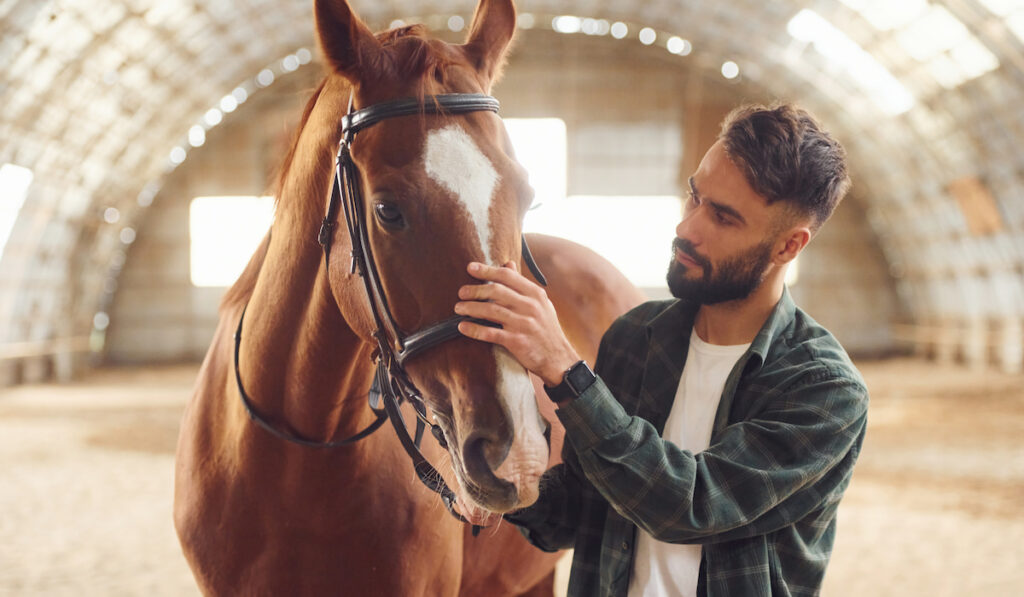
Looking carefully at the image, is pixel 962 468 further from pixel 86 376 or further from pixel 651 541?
pixel 86 376

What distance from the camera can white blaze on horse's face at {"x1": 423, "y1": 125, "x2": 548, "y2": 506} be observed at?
125 cm

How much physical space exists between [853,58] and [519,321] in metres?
15.3

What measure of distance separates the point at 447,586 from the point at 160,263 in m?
17.7

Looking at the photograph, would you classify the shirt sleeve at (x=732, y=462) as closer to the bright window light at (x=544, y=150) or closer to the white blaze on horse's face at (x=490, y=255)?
the white blaze on horse's face at (x=490, y=255)

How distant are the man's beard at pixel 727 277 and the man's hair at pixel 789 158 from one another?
0.10 meters

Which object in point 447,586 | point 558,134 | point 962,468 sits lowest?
point 962,468

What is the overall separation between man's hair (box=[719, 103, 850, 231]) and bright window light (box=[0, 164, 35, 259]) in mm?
12672

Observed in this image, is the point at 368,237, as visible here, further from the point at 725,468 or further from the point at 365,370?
the point at 725,468

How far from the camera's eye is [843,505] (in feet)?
22.4

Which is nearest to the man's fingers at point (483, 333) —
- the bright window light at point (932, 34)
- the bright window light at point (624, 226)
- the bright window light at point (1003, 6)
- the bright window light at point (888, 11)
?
the bright window light at point (1003, 6)

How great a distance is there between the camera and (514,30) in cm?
177

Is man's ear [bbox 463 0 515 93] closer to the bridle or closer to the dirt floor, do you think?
the bridle

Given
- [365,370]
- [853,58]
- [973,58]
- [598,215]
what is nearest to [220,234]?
[598,215]

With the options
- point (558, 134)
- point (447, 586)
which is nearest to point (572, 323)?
point (447, 586)
